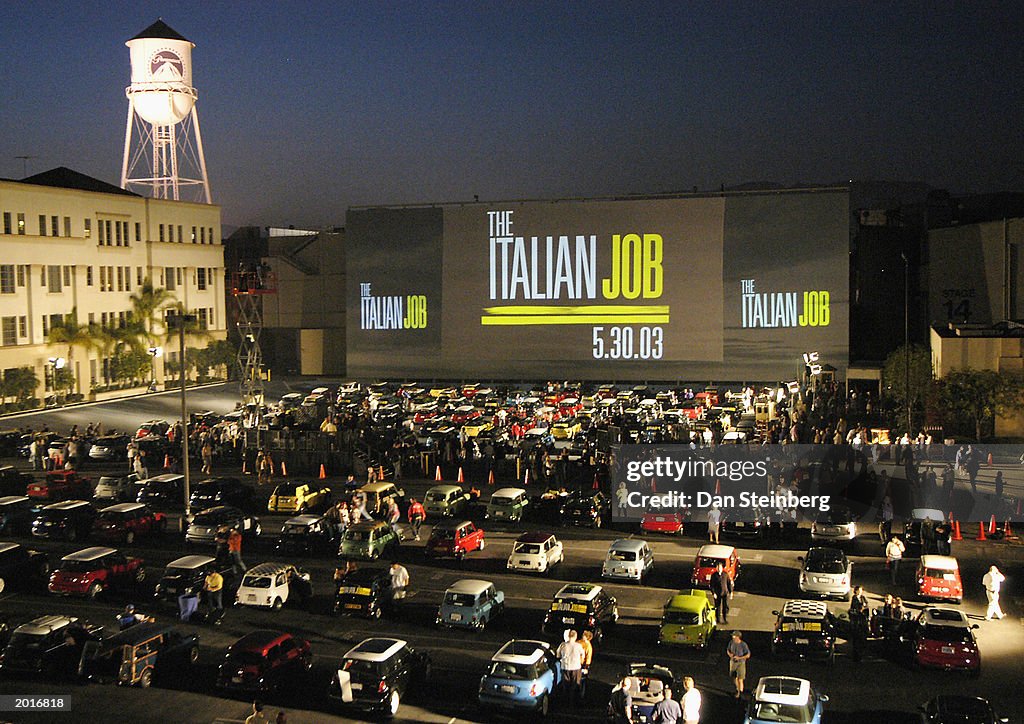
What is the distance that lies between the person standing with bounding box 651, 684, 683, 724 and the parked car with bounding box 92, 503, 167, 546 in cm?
1797

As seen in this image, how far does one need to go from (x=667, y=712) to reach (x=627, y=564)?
913cm

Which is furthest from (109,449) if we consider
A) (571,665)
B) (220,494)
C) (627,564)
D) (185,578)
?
(571,665)

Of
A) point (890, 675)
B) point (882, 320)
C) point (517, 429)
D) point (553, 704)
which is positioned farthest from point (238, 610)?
point (882, 320)

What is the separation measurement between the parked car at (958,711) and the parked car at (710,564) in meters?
7.52

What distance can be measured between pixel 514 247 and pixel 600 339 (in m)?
7.33

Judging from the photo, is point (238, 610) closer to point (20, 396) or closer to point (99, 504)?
point (99, 504)

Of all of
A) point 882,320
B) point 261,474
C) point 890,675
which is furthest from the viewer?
point 882,320

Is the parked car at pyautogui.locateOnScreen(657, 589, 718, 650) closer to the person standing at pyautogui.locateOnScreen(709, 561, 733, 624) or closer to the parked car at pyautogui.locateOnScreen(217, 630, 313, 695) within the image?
the person standing at pyautogui.locateOnScreen(709, 561, 733, 624)

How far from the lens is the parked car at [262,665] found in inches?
702

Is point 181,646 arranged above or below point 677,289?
below

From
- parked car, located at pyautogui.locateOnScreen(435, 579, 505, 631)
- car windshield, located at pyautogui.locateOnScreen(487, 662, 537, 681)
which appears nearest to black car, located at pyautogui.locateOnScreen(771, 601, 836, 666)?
car windshield, located at pyautogui.locateOnScreen(487, 662, 537, 681)

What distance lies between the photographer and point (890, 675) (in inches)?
736

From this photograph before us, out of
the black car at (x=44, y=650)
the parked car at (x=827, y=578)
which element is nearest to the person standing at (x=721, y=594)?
the parked car at (x=827, y=578)

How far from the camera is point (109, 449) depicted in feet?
139
